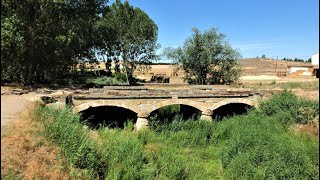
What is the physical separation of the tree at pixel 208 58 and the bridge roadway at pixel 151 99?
46.2ft

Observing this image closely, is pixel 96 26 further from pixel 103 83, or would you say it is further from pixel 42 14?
pixel 42 14

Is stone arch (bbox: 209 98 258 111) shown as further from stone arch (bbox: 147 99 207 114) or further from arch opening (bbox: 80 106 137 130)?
arch opening (bbox: 80 106 137 130)

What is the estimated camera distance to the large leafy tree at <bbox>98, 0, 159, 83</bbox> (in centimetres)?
4059

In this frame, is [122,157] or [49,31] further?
[49,31]

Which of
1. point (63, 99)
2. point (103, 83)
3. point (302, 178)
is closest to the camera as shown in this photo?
point (302, 178)

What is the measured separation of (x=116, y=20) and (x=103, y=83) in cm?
1172

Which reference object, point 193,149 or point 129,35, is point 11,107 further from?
point 129,35

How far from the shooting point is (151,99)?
1889 cm

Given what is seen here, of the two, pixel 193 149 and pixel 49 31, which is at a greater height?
pixel 49 31

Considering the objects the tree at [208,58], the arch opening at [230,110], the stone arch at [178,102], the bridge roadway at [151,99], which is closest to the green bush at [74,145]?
the bridge roadway at [151,99]

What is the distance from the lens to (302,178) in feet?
38.7

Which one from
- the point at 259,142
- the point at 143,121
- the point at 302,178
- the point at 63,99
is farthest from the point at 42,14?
the point at 302,178

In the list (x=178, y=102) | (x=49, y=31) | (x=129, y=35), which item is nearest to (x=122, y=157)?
(x=178, y=102)

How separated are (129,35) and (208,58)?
10899 millimetres
